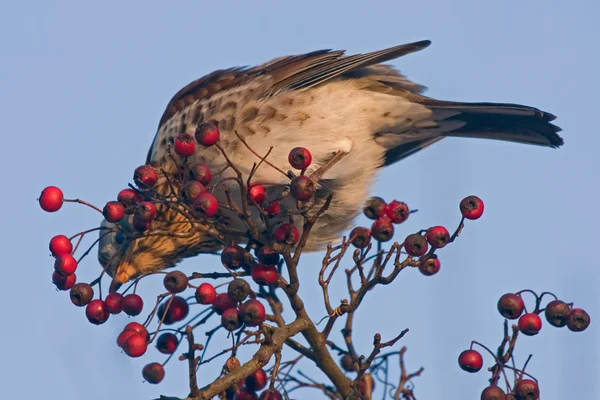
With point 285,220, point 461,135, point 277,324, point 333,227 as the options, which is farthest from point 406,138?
point 277,324

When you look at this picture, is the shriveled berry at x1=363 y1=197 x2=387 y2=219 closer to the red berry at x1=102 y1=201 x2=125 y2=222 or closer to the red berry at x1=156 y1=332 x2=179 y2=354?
the red berry at x1=156 y1=332 x2=179 y2=354

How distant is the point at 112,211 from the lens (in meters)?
3.61

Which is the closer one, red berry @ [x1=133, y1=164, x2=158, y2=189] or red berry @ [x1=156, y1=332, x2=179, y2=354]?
red berry @ [x1=156, y1=332, x2=179, y2=354]

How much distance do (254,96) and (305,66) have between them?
1.28 ft

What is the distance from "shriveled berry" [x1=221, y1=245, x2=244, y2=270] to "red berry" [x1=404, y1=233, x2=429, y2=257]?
73cm

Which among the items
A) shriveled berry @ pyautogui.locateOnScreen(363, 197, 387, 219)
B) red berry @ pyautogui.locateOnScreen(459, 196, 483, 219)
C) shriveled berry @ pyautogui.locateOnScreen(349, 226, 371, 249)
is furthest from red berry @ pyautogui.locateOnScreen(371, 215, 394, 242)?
red berry @ pyautogui.locateOnScreen(459, 196, 483, 219)

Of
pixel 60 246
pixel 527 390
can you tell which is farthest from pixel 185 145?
pixel 527 390

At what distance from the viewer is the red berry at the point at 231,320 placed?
133 inches

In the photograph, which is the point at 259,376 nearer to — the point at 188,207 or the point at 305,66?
the point at 188,207

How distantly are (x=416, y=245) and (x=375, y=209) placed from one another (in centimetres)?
106

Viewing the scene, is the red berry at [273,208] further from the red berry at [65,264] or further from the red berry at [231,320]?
the red berry at [65,264]

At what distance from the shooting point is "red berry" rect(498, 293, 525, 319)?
362 cm

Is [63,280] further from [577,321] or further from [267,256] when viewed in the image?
[577,321]

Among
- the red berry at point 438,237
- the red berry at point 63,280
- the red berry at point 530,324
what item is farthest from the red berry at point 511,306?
the red berry at point 63,280
